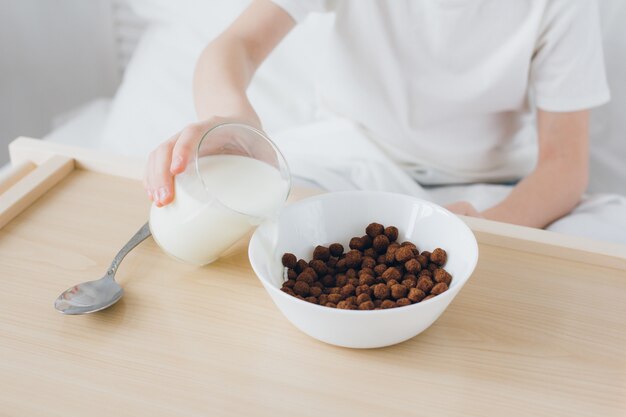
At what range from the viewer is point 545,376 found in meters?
0.65

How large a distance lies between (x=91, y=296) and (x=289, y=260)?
0.64 ft

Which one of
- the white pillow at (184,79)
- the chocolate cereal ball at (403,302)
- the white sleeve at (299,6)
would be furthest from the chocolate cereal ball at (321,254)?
the white pillow at (184,79)

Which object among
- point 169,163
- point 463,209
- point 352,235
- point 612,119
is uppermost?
point 169,163

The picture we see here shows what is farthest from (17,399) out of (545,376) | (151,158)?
(545,376)

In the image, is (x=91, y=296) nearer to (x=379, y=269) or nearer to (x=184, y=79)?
(x=379, y=269)

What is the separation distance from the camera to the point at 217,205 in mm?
692

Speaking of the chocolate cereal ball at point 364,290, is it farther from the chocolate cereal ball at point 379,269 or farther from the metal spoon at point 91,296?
the metal spoon at point 91,296

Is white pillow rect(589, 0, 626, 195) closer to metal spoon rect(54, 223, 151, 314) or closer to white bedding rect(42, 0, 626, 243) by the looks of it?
white bedding rect(42, 0, 626, 243)

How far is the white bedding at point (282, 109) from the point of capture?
118 centimetres

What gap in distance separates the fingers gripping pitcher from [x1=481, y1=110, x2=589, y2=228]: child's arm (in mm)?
486

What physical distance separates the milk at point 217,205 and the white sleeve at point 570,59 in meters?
0.59

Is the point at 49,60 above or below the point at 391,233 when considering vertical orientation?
below

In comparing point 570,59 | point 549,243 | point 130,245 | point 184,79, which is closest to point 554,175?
point 570,59

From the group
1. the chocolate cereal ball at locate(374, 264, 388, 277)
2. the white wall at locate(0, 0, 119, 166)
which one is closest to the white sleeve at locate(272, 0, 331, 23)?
the chocolate cereal ball at locate(374, 264, 388, 277)
